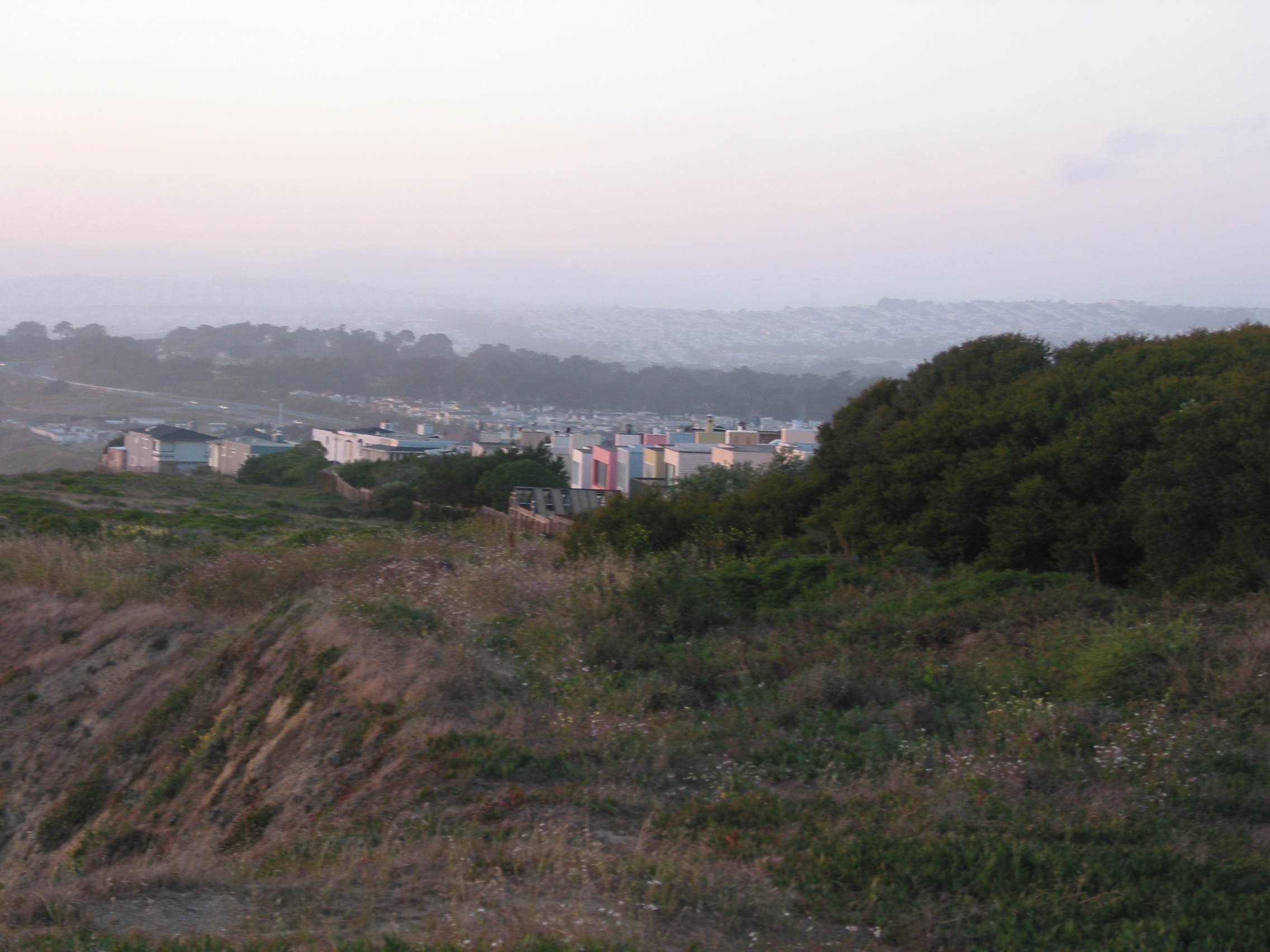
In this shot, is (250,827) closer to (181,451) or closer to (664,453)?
(664,453)

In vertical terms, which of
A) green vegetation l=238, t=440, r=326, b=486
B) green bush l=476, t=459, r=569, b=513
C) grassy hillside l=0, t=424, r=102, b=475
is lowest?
grassy hillside l=0, t=424, r=102, b=475

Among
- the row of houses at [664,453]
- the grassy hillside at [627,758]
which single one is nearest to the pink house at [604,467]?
the row of houses at [664,453]

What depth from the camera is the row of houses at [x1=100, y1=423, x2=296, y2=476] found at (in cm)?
7100

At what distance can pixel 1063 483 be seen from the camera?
1455 cm

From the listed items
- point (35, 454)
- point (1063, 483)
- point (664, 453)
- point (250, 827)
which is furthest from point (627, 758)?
point (35, 454)

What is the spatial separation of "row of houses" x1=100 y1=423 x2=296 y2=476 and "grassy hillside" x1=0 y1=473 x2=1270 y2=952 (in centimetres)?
6173

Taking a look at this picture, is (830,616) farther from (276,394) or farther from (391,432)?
(276,394)

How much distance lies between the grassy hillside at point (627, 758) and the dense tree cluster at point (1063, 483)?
221cm

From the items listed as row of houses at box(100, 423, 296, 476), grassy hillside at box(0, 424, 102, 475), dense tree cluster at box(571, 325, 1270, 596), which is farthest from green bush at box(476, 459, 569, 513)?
grassy hillside at box(0, 424, 102, 475)

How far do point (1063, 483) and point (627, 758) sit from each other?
10.6 metres

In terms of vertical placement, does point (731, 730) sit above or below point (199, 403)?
below

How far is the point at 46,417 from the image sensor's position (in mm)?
111312

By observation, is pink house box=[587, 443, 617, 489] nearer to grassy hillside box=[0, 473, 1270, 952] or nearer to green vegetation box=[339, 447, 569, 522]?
green vegetation box=[339, 447, 569, 522]

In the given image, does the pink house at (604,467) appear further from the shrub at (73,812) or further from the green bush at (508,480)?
the shrub at (73,812)
